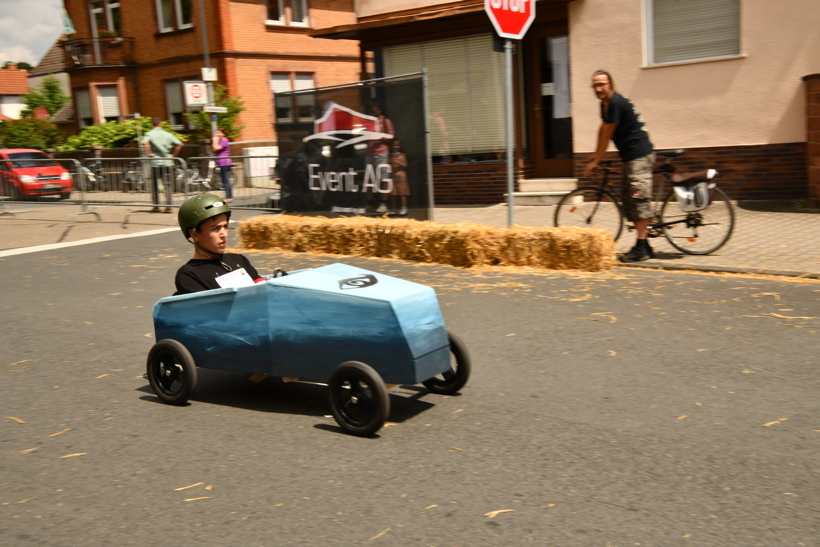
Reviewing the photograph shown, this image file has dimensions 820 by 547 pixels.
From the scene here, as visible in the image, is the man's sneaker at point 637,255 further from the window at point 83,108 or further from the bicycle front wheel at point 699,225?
the window at point 83,108

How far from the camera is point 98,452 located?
13.6ft

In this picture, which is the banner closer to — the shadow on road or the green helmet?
the shadow on road

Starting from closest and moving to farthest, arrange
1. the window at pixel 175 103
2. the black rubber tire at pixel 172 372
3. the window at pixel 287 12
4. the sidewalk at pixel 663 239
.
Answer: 1. the black rubber tire at pixel 172 372
2. the sidewalk at pixel 663 239
3. the window at pixel 287 12
4. the window at pixel 175 103

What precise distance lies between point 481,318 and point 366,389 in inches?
105

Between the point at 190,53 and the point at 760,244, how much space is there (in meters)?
28.0

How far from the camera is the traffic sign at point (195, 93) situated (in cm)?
2219

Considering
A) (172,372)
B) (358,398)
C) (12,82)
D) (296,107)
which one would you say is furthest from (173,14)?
(12,82)

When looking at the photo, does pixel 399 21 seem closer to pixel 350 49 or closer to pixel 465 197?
pixel 465 197

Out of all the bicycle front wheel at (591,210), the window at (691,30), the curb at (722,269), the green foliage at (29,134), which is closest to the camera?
the curb at (722,269)

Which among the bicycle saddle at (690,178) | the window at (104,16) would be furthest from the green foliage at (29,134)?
the bicycle saddle at (690,178)

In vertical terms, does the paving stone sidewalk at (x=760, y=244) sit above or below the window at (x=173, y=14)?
below

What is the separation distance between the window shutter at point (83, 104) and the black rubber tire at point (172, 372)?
3529 cm

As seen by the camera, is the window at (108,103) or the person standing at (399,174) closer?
the person standing at (399,174)

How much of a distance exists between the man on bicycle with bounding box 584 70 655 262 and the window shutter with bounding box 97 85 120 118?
31718mm
